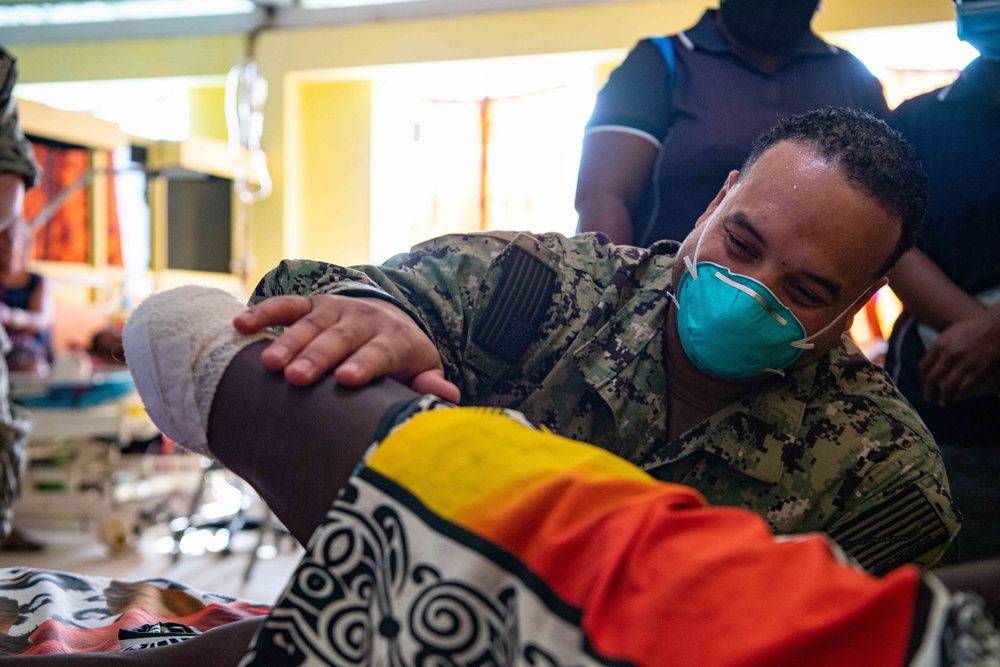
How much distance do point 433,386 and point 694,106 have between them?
0.84m

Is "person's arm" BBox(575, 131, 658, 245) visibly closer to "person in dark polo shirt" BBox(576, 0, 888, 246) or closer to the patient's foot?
"person in dark polo shirt" BBox(576, 0, 888, 246)

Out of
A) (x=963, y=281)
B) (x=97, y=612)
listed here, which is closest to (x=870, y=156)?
(x=963, y=281)

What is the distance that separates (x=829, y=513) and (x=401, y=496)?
2.19ft

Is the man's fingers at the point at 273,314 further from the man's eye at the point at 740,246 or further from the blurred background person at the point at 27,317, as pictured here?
the blurred background person at the point at 27,317

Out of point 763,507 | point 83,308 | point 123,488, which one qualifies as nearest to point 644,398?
point 763,507

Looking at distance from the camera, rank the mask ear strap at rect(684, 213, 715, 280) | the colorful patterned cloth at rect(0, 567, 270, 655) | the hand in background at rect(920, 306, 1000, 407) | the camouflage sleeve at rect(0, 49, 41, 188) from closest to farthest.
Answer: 1. the colorful patterned cloth at rect(0, 567, 270, 655)
2. the mask ear strap at rect(684, 213, 715, 280)
3. the hand in background at rect(920, 306, 1000, 407)
4. the camouflage sleeve at rect(0, 49, 41, 188)

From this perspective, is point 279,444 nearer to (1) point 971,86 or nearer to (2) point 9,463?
(1) point 971,86

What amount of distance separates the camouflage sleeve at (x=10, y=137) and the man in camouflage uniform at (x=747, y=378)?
1.16 meters

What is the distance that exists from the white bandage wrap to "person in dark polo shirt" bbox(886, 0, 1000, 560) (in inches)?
43.8

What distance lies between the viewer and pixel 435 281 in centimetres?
114

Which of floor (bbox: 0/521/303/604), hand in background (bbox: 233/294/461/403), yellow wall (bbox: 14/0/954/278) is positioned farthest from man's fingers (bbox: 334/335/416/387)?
yellow wall (bbox: 14/0/954/278)

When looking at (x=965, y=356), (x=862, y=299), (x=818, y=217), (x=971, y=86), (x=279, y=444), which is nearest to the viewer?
(x=279, y=444)

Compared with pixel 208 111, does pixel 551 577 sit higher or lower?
lower

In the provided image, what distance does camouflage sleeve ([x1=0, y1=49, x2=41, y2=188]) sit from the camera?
6.25 ft
